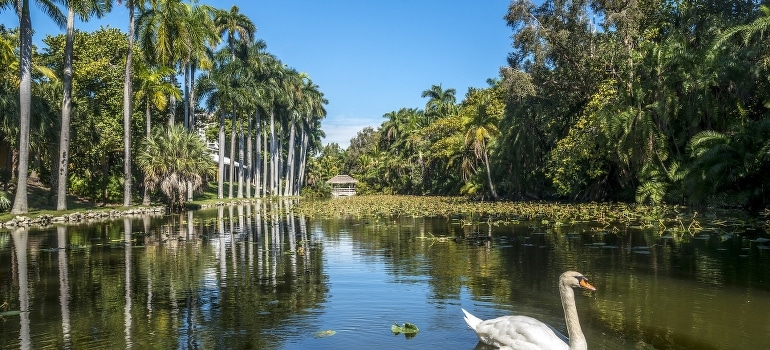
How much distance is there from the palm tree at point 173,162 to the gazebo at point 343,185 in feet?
170

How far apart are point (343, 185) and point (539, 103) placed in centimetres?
6375

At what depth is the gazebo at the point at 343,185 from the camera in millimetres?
90250

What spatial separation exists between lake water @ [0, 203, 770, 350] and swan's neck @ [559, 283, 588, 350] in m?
0.95

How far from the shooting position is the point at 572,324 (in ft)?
18.6

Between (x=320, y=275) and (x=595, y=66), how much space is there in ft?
87.3

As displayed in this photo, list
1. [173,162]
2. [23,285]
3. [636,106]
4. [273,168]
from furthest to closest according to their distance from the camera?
1. [273,168]
2. [173,162]
3. [636,106]
4. [23,285]

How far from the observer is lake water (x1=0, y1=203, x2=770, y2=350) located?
700 centimetres

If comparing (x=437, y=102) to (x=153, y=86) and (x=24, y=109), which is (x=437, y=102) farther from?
(x=24, y=109)

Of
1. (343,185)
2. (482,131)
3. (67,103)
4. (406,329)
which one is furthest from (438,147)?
(406,329)

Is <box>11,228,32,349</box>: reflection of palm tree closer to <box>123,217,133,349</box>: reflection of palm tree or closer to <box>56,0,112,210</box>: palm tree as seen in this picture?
<box>123,217,133,349</box>: reflection of palm tree

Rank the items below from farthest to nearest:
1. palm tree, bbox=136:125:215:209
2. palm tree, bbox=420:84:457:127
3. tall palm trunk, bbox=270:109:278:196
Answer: palm tree, bbox=420:84:457:127
tall palm trunk, bbox=270:109:278:196
palm tree, bbox=136:125:215:209

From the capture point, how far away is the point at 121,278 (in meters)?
11.5

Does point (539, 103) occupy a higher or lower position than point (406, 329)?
higher

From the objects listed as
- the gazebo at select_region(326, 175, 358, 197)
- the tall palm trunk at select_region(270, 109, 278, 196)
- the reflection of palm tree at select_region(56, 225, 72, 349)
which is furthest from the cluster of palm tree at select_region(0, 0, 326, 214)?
the gazebo at select_region(326, 175, 358, 197)
